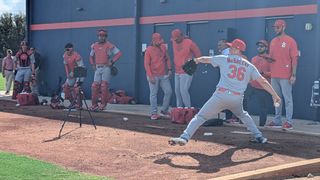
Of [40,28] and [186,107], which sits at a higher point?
[40,28]

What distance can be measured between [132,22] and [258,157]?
407 inches

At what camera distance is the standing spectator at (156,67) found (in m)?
13.3

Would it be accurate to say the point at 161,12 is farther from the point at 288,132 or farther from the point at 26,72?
the point at 288,132

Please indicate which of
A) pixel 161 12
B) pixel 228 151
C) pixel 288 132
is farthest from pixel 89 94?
pixel 228 151

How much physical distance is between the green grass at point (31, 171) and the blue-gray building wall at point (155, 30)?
25.0ft

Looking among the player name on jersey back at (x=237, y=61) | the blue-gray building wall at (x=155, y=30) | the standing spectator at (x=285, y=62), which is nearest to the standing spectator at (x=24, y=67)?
the blue-gray building wall at (x=155, y=30)

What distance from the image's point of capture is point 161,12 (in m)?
17.2

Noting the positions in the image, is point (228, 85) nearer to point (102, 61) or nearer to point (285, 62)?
point (285, 62)

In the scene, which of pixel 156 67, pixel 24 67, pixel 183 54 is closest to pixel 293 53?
pixel 183 54

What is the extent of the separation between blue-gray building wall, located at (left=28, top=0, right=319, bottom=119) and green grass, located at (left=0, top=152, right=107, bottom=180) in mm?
7626

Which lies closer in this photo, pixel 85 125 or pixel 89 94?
pixel 85 125

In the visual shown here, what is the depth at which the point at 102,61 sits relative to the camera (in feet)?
49.2

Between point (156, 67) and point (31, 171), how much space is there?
644 centimetres

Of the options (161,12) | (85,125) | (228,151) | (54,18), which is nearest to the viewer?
(228,151)
